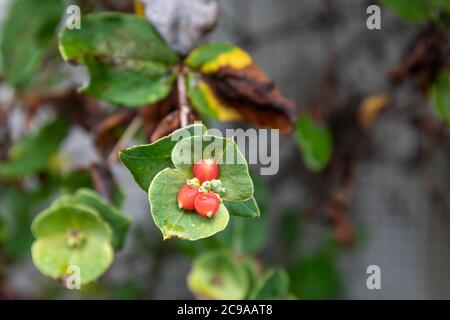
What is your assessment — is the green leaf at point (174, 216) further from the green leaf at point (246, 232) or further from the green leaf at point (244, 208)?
the green leaf at point (246, 232)

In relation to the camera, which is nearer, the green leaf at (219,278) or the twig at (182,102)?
the twig at (182,102)

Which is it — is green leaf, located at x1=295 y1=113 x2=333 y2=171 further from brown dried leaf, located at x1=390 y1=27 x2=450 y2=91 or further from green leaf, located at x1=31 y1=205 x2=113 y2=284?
green leaf, located at x1=31 y1=205 x2=113 y2=284

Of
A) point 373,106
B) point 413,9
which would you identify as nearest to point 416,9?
point 413,9

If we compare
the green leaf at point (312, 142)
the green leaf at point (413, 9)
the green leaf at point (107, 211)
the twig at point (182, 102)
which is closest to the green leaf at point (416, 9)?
the green leaf at point (413, 9)

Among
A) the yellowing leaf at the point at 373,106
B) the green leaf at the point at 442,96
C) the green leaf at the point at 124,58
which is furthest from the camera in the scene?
the yellowing leaf at the point at 373,106

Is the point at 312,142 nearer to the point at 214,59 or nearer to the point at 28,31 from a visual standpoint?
the point at 214,59

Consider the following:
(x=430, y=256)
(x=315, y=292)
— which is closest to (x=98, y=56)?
(x=315, y=292)

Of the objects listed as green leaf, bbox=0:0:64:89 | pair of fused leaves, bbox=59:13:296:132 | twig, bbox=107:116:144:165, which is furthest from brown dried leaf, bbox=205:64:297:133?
green leaf, bbox=0:0:64:89
